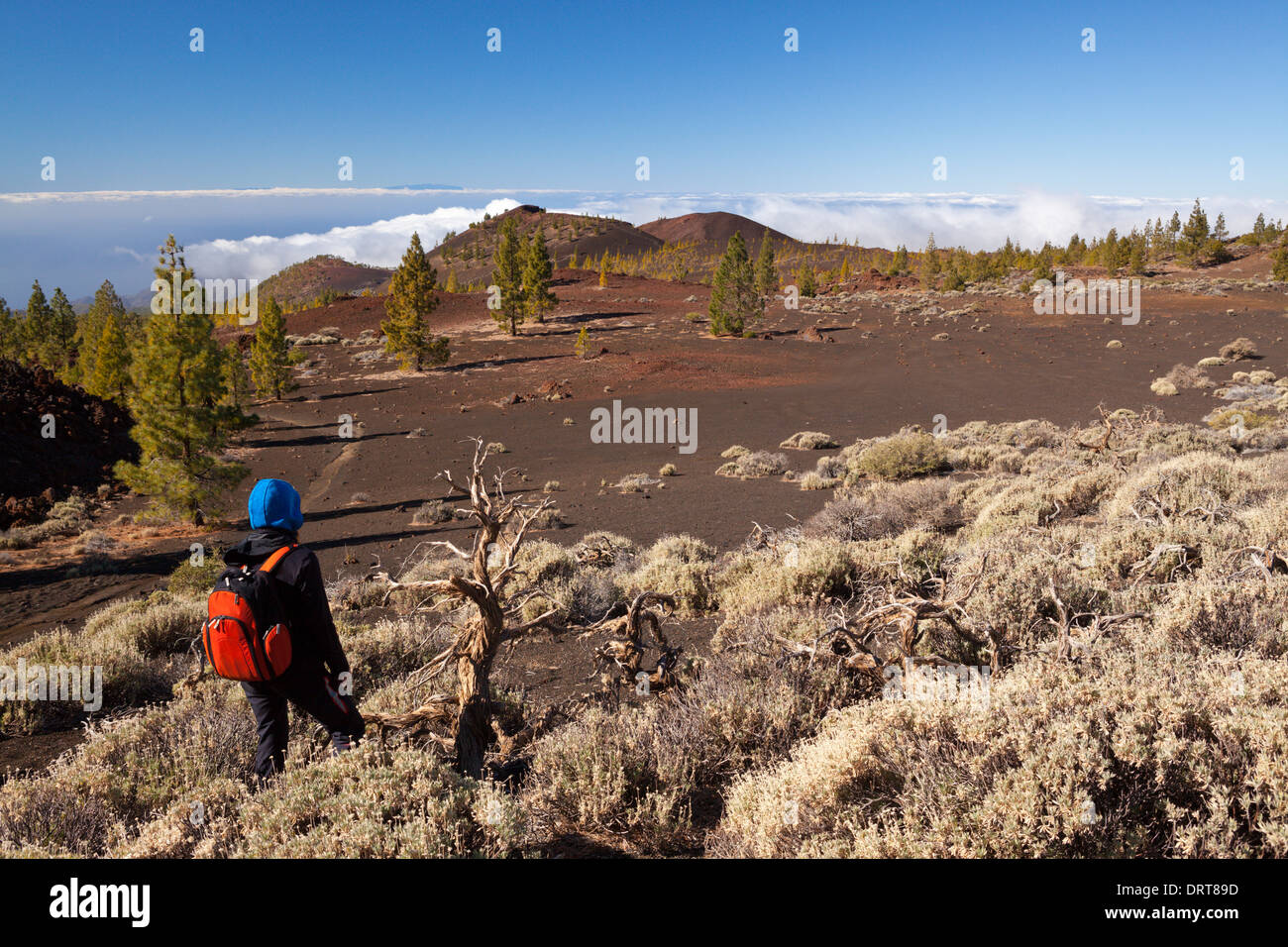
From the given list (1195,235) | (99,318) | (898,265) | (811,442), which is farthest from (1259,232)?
(99,318)

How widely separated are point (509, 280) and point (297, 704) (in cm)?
4978

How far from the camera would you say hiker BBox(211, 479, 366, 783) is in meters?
3.02

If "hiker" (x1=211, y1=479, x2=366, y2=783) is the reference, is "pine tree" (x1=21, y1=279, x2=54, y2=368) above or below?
above

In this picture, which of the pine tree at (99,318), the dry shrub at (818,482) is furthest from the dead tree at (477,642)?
the pine tree at (99,318)

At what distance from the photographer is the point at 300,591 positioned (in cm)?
321

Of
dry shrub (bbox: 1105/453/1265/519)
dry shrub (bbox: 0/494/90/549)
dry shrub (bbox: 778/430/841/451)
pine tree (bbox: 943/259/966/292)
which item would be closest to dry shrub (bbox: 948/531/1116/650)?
dry shrub (bbox: 1105/453/1265/519)

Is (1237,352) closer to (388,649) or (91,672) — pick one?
(388,649)

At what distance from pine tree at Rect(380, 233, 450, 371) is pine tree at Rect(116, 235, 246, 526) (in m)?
24.0

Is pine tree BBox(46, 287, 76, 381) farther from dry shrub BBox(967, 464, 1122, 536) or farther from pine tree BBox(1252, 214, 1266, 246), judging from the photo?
pine tree BBox(1252, 214, 1266, 246)
